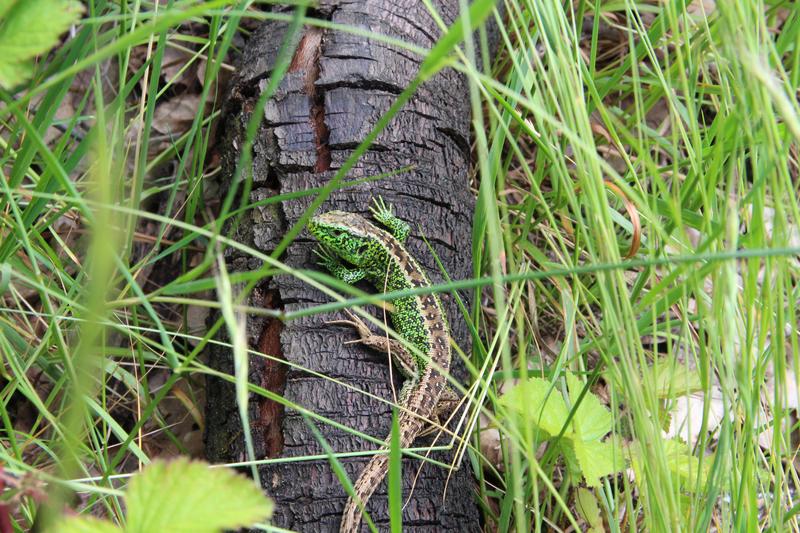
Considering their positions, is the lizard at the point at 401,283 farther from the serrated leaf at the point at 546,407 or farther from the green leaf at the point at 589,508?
the green leaf at the point at 589,508

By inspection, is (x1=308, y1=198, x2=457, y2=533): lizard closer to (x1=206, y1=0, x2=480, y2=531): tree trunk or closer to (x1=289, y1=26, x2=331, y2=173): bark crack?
(x1=206, y1=0, x2=480, y2=531): tree trunk

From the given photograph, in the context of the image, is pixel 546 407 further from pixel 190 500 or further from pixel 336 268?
pixel 190 500

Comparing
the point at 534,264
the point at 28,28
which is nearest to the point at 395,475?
the point at 28,28

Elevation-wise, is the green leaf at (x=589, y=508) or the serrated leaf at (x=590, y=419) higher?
the serrated leaf at (x=590, y=419)

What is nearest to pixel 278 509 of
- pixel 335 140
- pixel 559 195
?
pixel 335 140

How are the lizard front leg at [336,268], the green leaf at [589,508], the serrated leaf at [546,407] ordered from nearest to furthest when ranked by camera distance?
the serrated leaf at [546,407]
the green leaf at [589,508]
the lizard front leg at [336,268]

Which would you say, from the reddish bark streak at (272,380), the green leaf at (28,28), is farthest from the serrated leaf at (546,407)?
the green leaf at (28,28)
